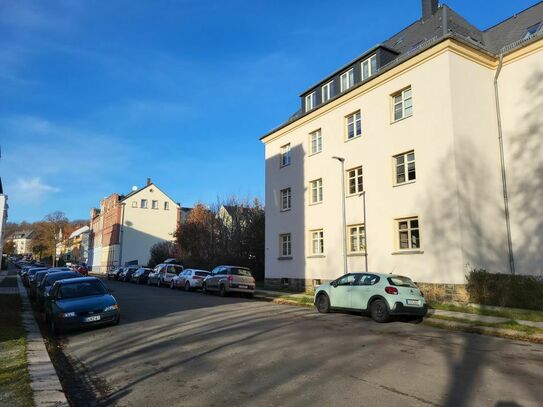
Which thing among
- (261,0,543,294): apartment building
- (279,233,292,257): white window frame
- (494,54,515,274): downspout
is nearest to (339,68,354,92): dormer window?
(261,0,543,294): apartment building

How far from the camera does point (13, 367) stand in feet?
25.6

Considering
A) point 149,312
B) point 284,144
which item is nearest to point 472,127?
point 284,144

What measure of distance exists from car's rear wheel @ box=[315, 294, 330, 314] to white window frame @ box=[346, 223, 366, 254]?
6712 millimetres

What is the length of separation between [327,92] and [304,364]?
867 inches

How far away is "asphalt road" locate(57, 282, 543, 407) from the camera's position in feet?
20.3

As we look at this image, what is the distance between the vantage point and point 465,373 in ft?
24.5

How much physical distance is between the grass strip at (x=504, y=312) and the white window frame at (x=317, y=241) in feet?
31.7

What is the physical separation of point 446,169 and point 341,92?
8.64 m

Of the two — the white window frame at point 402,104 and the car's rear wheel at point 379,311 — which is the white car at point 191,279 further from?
the car's rear wheel at point 379,311

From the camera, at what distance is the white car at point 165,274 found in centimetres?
3397

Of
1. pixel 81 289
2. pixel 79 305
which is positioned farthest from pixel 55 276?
pixel 79 305

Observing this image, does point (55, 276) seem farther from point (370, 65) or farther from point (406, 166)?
point (370, 65)

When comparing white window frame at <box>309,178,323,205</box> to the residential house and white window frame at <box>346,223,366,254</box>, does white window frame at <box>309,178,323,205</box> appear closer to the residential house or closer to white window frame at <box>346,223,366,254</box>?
white window frame at <box>346,223,366,254</box>

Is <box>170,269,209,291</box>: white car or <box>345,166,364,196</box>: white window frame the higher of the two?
<box>345,166,364,196</box>: white window frame
